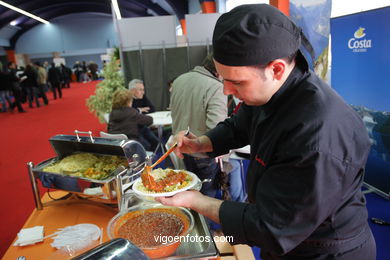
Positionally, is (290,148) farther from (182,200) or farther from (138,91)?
(138,91)

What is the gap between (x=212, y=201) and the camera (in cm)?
104

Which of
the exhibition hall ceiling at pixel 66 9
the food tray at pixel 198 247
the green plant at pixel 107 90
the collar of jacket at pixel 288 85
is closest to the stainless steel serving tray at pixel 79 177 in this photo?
the food tray at pixel 198 247

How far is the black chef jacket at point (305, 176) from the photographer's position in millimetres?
813

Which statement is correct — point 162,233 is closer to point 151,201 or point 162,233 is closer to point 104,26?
point 151,201

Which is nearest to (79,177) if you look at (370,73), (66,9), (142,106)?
(370,73)

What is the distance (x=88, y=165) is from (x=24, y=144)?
211 inches

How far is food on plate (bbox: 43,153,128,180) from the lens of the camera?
1796mm

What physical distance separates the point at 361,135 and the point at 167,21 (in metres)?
5.58

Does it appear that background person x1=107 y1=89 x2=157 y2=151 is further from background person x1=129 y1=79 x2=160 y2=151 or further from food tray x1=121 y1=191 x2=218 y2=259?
food tray x1=121 y1=191 x2=218 y2=259

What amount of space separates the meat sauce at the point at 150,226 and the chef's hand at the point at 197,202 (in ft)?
0.64

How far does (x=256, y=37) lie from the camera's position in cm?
85

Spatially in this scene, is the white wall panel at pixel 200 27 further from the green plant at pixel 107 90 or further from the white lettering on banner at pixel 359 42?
the white lettering on banner at pixel 359 42

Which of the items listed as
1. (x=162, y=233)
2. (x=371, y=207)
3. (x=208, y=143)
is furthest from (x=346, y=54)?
(x=162, y=233)

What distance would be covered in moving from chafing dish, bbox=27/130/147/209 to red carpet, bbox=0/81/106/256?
55.0 inches
